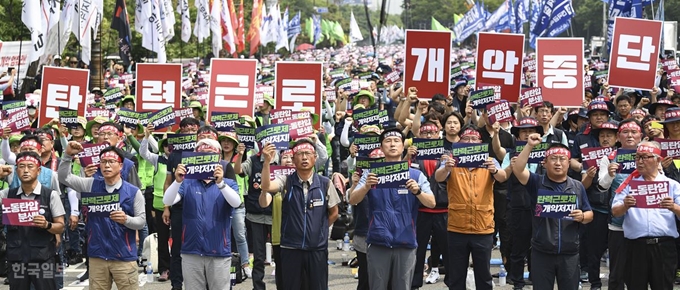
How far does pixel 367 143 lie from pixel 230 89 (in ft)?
11.8

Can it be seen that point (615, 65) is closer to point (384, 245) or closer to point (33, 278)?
point (384, 245)

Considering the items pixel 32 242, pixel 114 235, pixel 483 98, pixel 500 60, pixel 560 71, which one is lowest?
pixel 32 242

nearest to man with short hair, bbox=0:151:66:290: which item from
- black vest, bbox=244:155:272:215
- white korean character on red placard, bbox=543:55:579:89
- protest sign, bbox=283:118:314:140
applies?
black vest, bbox=244:155:272:215

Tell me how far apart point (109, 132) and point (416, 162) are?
3.30 metres

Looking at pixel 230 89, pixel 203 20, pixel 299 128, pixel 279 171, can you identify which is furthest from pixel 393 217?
pixel 203 20

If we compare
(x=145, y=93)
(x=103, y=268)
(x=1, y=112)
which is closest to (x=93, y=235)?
(x=103, y=268)

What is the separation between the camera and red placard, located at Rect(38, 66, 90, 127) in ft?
47.2

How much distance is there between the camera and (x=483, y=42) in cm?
1426

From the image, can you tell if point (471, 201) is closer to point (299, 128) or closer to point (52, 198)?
point (299, 128)

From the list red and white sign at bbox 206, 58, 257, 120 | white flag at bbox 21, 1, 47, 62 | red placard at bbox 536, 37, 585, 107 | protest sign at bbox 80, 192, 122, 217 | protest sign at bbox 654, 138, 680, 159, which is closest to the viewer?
protest sign at bbox 80, 192, 122, 217

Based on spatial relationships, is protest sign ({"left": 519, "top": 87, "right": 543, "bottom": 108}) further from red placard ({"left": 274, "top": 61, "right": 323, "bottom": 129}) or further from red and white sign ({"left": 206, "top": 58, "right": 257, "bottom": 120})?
red and white sign ({"left": 206, "top": 58, "right": 257, "bottom": 120})

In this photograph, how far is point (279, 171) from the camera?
9.65 meters

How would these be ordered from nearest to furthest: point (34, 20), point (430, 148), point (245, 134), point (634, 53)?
point (430, 148)
point (245, 134)
point (634, 53)
point (34, 20)

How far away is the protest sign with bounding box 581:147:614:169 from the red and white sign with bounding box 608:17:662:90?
4.33m
